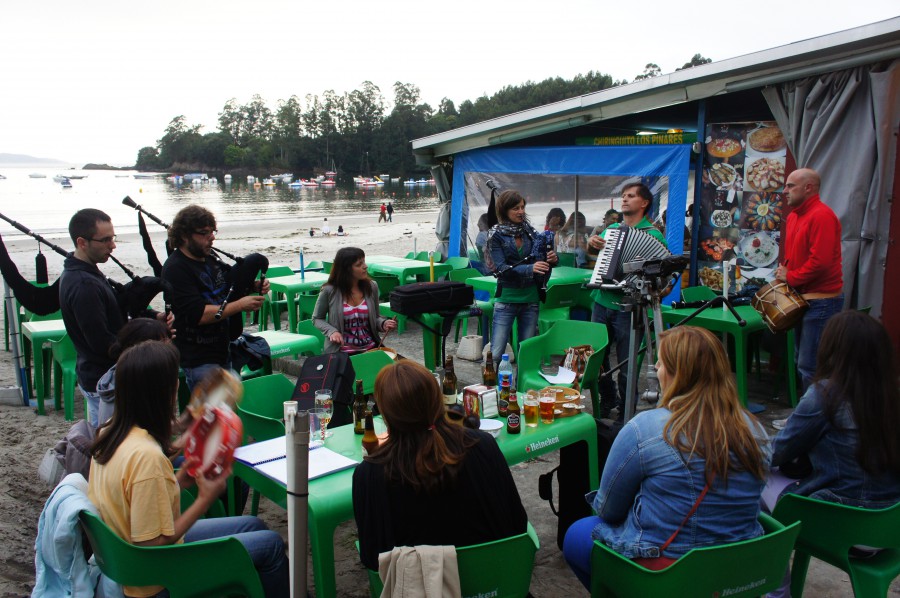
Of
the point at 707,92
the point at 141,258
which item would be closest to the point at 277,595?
the point at 707,92

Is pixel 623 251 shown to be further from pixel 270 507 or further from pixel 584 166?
pixel 584 166

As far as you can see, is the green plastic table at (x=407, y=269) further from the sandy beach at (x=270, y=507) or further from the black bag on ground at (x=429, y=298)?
the black bag on ground at (x=429, y=298)

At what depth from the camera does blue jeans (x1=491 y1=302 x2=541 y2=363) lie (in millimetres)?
5906

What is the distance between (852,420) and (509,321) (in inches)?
138

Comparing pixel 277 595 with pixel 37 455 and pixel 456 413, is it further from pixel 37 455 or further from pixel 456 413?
pixel 37 455

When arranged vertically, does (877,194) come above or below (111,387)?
above

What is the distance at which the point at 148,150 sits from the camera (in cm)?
14562

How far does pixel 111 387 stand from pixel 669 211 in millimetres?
5585

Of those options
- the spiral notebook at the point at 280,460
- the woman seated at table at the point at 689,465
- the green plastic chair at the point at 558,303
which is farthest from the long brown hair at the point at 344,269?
the woman seated at table at the point at 689,465

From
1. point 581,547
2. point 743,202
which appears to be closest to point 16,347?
point 581,547

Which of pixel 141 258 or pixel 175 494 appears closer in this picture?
pixel 175 494

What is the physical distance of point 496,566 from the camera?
7.17 feet

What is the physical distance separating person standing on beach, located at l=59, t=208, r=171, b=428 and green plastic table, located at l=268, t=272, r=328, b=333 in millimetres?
3950

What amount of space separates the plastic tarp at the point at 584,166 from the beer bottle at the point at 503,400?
431 cm
